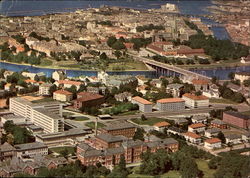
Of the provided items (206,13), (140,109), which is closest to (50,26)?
(206,13)

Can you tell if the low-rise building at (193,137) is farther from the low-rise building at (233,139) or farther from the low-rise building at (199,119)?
the low-rise building at (199,119)

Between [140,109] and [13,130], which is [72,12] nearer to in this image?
[140,109]

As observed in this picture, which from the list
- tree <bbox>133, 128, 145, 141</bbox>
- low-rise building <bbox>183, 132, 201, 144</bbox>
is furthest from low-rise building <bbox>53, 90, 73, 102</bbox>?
low-rise building <bbox>183, 132, 201, 144</bbox>

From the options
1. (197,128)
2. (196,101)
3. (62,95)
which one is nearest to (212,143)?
(197,128)

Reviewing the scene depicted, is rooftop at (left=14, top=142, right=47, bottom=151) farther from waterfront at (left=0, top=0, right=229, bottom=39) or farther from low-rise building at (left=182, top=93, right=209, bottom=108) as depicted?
waterfront at (left=0, top=0, right=229, bottom=39)

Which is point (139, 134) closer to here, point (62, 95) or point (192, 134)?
point (192, 134)
